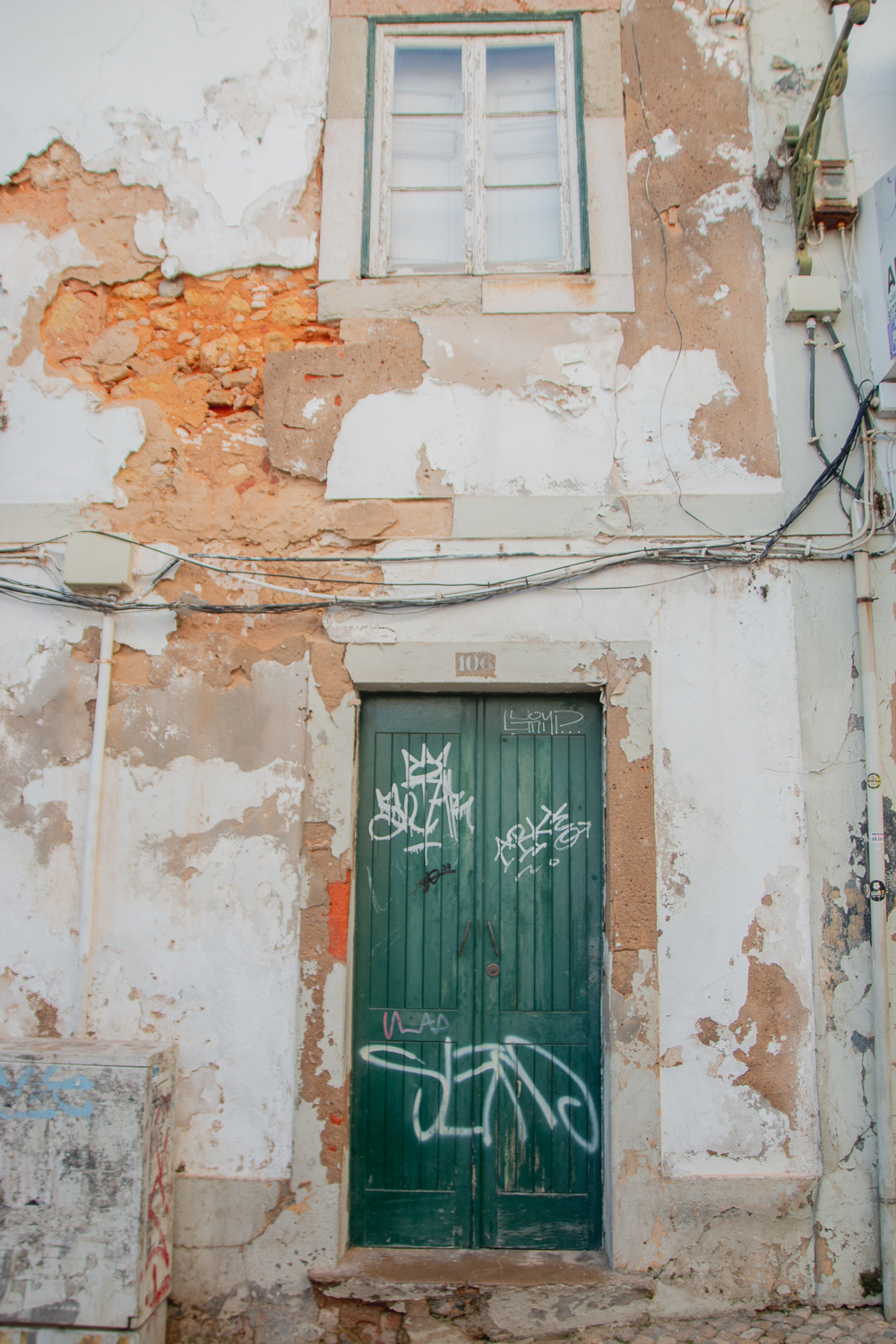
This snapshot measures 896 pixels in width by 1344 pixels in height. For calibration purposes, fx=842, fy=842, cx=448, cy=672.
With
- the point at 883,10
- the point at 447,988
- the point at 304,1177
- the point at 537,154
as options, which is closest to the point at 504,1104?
the point at 447,988

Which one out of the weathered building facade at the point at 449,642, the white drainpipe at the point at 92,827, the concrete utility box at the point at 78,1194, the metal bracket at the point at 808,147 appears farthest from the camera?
the metal bracket at the point at 808,147

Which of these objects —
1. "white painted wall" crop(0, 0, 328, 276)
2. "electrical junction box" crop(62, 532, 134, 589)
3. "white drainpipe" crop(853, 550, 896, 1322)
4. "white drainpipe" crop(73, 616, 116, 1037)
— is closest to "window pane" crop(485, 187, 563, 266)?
"white painted wall" crop(0, 0, 328, 276)

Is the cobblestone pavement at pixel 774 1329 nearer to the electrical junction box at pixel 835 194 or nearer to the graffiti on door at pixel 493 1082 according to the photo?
the graffiti on door at pixel 493 1082

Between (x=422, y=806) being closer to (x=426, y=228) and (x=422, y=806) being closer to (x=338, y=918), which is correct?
(x=338, y=918)

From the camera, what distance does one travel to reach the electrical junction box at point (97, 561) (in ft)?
11.9

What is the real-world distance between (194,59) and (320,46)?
0.61 meters

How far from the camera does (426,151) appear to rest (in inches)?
164

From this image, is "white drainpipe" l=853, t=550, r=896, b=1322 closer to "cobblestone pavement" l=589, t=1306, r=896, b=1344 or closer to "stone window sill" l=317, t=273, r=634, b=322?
"cobblestone pavement" l=589, t=1306, r=896, b=1344

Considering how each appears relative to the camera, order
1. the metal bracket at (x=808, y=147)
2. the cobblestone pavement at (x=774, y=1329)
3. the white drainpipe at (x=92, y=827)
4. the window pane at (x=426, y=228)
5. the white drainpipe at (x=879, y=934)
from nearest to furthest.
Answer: the cobblestone pavement at (x=774, y=1329) → the white drainpipe at (x=879, y=934) → the white drainpipe at (x=92, y=827) → the metal bracket at (x=808, y=147) → the window pane at (x=426, y=228)

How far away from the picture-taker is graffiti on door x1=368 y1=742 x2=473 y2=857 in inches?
145

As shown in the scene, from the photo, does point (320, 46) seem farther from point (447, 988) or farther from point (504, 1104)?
point (504, 1104)

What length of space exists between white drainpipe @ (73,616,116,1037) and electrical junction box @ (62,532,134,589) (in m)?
0.17

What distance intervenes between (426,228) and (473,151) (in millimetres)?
448

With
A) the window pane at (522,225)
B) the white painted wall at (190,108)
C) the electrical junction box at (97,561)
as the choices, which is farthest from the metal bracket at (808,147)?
the electrical junction box at (97,561)
